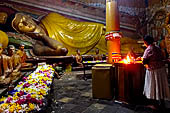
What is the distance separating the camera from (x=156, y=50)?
2.22 meters

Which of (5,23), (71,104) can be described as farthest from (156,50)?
(5,23)

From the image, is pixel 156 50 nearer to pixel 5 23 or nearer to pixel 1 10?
pixel 5 23

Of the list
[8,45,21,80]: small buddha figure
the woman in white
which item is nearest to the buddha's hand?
[8,45,21,80]: small buddha figure

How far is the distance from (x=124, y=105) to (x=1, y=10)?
8402mm

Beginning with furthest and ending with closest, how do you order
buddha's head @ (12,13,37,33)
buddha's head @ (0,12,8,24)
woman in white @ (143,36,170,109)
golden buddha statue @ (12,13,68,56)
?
1. buddha's head @ (12,13,37,33)
2. buddha's head @ (0,12,8,24)
3. golden buddha statue @ (12,13,68,56)
4. woman in white @ (143,36,170,109)

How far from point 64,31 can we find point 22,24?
253cm

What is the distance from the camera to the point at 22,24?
23.7ft

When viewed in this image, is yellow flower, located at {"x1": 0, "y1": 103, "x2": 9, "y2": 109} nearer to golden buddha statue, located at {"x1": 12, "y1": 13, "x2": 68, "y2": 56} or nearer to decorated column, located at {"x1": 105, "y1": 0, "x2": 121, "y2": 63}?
decorated column, located at {"x1": 105, "y1": 0, "x2": 121, "y2": 63}

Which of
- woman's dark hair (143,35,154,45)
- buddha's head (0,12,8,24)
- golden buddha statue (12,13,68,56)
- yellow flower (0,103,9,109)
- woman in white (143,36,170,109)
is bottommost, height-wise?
yellow flower (0,103,9,109)

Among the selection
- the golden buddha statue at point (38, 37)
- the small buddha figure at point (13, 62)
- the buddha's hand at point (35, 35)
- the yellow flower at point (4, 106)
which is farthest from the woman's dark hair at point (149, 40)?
the buddha's hand at point (35, 35)

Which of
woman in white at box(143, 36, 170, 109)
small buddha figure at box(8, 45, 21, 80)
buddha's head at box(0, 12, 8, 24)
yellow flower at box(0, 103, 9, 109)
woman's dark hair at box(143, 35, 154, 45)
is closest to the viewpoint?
yellow flower at box(0, 103, 9, 109)

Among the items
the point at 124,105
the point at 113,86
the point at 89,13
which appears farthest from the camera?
the point at 89,13

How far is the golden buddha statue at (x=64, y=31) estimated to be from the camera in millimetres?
7202

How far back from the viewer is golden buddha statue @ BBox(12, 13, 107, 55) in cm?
720
